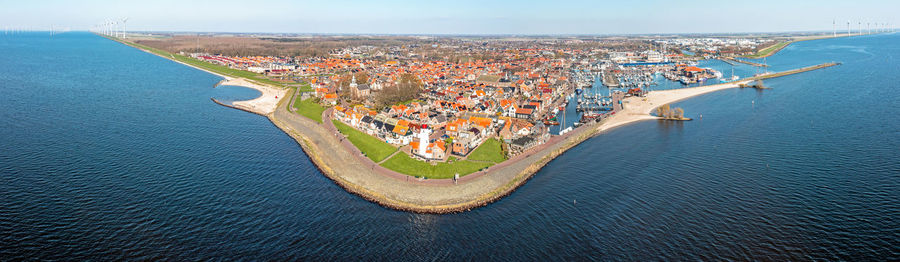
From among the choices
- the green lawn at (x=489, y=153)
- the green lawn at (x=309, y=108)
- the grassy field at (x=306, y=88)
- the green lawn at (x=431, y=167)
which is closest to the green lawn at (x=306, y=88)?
the grassy field at (x=306, y=88)

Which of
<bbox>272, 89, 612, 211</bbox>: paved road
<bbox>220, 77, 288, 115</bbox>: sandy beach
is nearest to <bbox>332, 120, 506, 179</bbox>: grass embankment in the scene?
<bbox>272, 89, 612, 211</bbox>: paved road

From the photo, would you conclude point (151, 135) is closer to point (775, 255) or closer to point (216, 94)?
point (216, 94)

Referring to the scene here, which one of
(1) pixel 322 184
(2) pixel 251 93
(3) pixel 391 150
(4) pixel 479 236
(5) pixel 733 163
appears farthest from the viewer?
(2) pixel 251 93

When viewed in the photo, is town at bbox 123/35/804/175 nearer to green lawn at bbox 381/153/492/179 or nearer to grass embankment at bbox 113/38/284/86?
green lawn at bbox 381/153/492/179

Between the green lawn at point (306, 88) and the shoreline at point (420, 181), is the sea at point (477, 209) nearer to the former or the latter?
the shoreline at point (420, 181)

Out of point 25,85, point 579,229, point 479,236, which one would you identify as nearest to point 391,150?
point 479,236
